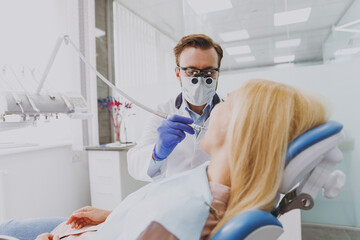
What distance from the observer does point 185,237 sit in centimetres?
61

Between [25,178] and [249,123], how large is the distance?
205 centimetres

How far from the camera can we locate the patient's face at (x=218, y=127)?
77 cm

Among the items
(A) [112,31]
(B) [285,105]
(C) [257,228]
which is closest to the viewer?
(C) [257,228]

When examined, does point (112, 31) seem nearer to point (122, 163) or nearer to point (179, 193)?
point (122, 163)

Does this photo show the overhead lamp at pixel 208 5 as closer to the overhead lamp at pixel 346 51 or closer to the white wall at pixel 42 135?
the overhead lamp at pixel 346 51

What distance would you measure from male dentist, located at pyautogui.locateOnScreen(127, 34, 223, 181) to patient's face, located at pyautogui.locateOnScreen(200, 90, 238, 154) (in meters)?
0.30

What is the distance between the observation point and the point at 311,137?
1.97ft

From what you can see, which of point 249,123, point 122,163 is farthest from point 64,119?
point 249,123

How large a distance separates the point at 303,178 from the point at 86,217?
86 cm

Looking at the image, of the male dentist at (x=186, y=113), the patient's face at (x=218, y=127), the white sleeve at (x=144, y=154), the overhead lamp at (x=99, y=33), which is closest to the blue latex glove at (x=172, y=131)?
the male dentist at (x=186, y=113)

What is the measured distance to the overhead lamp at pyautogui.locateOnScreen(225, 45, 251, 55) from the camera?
2.29 meters

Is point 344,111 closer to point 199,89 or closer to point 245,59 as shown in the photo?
point 245,59

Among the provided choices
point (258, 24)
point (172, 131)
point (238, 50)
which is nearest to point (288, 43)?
point (258, 24)

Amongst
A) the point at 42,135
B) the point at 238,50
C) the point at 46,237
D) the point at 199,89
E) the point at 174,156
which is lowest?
the point at 46,237
